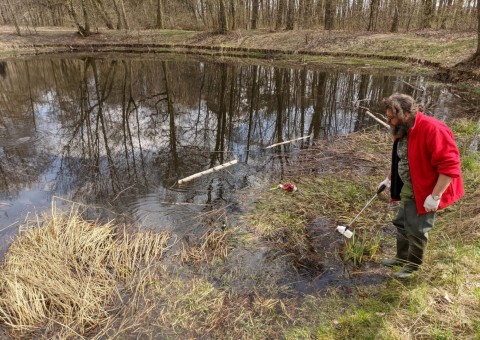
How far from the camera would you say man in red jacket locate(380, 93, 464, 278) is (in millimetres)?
2830

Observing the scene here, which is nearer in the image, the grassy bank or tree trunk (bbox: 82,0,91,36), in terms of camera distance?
the grassy bank

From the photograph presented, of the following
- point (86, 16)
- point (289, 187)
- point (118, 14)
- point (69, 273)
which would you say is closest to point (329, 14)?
point (118, 14)

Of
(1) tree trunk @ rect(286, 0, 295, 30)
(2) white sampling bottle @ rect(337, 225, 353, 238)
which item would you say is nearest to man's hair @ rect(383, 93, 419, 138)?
(2) white sampling bottle @ rect(337, 225, 353, 238)

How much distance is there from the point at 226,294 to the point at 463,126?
7.75 m

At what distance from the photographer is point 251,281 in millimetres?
4000

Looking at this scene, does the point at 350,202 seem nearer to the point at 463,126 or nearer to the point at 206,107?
the point at 463,126

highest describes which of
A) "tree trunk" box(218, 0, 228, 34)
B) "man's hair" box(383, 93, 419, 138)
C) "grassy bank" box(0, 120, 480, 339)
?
"tree trunk" box(218, 0, 228, 34)

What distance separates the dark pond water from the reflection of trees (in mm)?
37

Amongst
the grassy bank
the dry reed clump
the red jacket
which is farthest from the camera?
the dry reed clump

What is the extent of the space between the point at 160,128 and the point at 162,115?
4.16 feet

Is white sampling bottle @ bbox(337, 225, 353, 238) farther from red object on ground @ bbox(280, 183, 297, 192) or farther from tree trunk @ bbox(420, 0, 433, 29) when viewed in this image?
tree trunk @ bbox(420, 0, 433, 29)

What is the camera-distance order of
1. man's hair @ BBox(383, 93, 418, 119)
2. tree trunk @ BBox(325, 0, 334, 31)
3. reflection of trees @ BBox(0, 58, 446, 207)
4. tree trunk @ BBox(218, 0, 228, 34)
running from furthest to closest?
tree trunk @ BBox(218, 0, 228, 34) → tree trunk @ BBox(325, 0, 334, 31) → reflection of trees @ BBox(0, 58, 446, 207) → man's hair @ BBox(383, 93, 418, 119)

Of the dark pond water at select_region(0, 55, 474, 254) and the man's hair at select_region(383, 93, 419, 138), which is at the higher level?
the man's hair at select_region(383, 93, 419, 138)

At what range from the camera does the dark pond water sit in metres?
6.02
